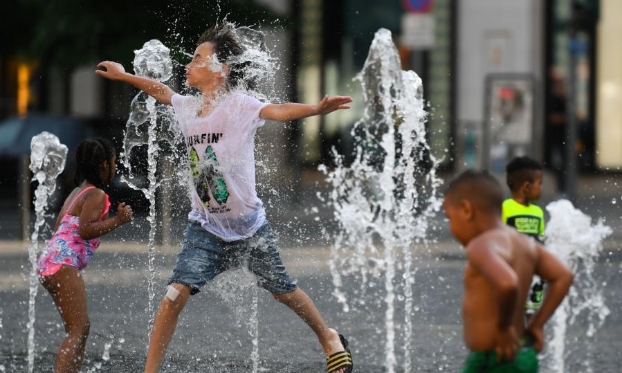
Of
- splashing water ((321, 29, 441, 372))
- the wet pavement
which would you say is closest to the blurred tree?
splashing water ((321, 29, 441, 372))

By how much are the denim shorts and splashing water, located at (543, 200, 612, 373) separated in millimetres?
1719

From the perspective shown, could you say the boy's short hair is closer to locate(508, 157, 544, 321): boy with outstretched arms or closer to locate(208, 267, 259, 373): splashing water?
locate(508, 157, 544, 321): boy with outstretched arms

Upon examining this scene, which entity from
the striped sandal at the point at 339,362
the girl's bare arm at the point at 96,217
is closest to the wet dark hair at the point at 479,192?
the girl's bare arm at the point at 96,217

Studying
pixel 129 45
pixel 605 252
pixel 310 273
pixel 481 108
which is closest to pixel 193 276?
pixel 310 273

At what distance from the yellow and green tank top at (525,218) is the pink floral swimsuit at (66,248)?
203 cm

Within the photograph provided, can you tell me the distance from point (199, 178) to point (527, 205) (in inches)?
70.1

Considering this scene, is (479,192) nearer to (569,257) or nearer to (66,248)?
(66,248)

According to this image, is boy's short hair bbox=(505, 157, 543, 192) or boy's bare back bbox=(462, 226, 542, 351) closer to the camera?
boy's bare back bbox=(462, 226, 542, 351)

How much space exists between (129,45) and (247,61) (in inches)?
518

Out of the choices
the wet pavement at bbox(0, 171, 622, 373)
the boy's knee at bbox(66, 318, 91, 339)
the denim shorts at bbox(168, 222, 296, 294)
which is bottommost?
the wet pavement at bbox(0, 171, 622, 373)

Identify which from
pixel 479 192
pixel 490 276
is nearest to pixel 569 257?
pixel 479 192

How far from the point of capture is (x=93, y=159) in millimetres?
6129

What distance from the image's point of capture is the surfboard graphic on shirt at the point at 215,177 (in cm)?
594

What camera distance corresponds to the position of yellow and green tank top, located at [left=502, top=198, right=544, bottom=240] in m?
6.72
